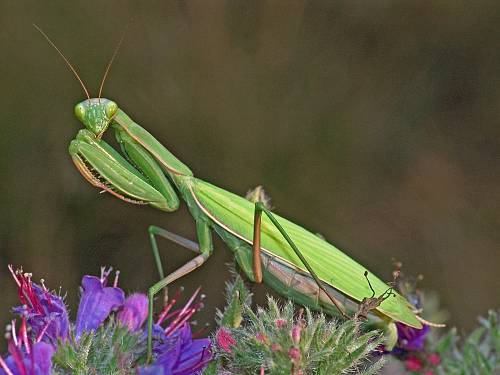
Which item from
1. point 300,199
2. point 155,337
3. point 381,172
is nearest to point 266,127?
point 300,199

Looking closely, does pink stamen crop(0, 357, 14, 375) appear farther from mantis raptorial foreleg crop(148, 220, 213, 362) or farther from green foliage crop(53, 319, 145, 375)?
mantis raptorial foreleg crop(148, 220, 213, 362)

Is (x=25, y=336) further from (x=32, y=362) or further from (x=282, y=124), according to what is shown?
(x=282, y=124)

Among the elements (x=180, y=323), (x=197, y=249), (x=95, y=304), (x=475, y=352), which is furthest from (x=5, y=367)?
(x=475, y=352)

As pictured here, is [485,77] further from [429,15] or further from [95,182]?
[95,182]

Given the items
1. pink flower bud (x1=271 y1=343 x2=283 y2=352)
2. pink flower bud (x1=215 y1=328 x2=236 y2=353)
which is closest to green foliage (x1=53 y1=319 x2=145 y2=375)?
pink flower bud (x1=215 y1=328 x2=236 y2=353)

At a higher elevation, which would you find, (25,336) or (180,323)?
(180,323)

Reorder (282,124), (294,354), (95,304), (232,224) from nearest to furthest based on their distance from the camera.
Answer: (294,354), (95,304), (232,224), (282,124)

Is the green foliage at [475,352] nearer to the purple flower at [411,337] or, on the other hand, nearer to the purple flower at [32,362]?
the purple flower at [411,337]
